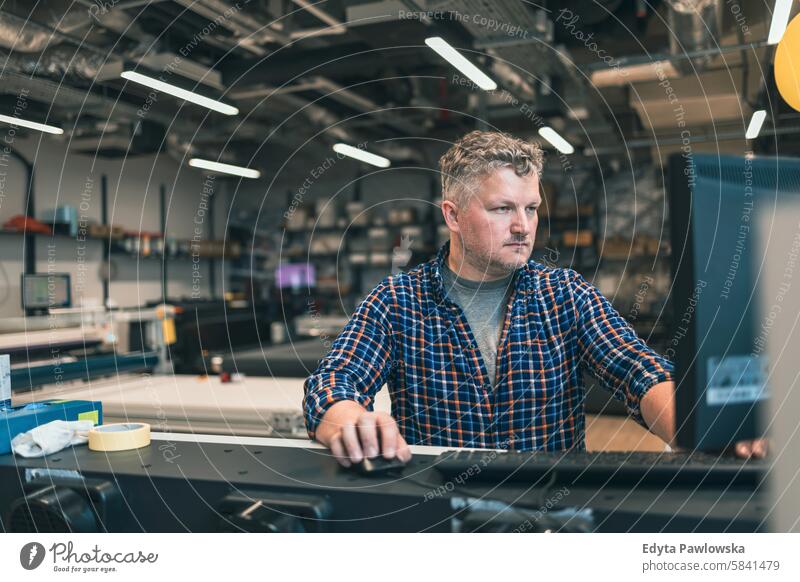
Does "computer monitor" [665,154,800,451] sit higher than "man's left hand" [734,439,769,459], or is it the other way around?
"computer monitor" [665,154,800,451]

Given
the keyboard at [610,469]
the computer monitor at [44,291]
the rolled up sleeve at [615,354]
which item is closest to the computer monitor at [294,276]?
the computer monitor at [44,291]

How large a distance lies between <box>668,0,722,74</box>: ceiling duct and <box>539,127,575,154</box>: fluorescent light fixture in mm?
2755

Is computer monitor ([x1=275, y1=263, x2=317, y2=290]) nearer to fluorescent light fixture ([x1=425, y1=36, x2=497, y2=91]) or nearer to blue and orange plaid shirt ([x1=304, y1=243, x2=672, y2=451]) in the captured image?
fluorescent light fixture ([x1=425, y1=36, x2=497, y2=91])

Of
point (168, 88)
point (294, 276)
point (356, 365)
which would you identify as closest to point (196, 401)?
point (356, 365)

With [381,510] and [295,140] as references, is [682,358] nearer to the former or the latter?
[381,510]

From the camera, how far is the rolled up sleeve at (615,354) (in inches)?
54.2

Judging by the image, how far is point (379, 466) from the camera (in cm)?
99

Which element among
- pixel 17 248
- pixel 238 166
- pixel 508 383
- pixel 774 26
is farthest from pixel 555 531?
pixel 238 166

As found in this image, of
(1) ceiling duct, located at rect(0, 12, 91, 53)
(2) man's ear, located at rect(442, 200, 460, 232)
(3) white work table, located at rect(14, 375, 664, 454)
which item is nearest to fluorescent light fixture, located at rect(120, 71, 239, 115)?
(1) ceiling duct, located at rect(0, 12, 91, 53)

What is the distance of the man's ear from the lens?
167 centimetres

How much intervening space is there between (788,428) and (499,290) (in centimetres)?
85

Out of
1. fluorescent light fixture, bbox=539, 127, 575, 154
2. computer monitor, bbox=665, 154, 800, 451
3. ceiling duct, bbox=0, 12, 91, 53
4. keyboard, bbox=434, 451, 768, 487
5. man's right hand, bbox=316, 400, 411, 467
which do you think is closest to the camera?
computer monitor, bbox=665, 154, 800, 451

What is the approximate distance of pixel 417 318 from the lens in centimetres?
161

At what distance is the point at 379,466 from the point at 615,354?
687mm
